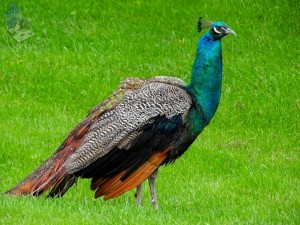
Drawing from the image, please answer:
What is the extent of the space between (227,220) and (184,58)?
615 centimetres

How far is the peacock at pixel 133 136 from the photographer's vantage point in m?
8.09

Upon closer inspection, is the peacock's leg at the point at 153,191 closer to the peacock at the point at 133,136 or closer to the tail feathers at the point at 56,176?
the peacock at the point at 133,136

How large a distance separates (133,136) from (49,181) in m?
0.84

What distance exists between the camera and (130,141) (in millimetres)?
8078

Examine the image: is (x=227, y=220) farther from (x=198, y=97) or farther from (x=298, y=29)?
(x=298, y=29)

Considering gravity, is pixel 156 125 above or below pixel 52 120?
above

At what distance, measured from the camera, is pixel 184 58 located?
1373cm

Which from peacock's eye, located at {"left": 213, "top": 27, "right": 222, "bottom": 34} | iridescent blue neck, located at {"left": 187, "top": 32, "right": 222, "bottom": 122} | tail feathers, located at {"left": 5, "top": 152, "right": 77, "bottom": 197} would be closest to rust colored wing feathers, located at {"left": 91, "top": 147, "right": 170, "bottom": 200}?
tail feathers, located at {"left": 5, "top": 152, "right": 77, "bottom": 197}

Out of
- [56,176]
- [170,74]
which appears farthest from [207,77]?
[170,74]

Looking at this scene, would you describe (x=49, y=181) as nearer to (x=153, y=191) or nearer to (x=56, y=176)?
(x=56, y=176)

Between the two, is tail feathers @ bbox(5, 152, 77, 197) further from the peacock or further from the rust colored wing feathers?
the rust colored wing feathers

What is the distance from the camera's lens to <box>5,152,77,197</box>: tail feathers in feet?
26.8

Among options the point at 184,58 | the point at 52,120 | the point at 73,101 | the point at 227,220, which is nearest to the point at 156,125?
the point at 227,220

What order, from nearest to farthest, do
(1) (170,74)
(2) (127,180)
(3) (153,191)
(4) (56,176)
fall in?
(2) (127,180), (4) (56,176), (3) (153,191), (1) (170,74)
